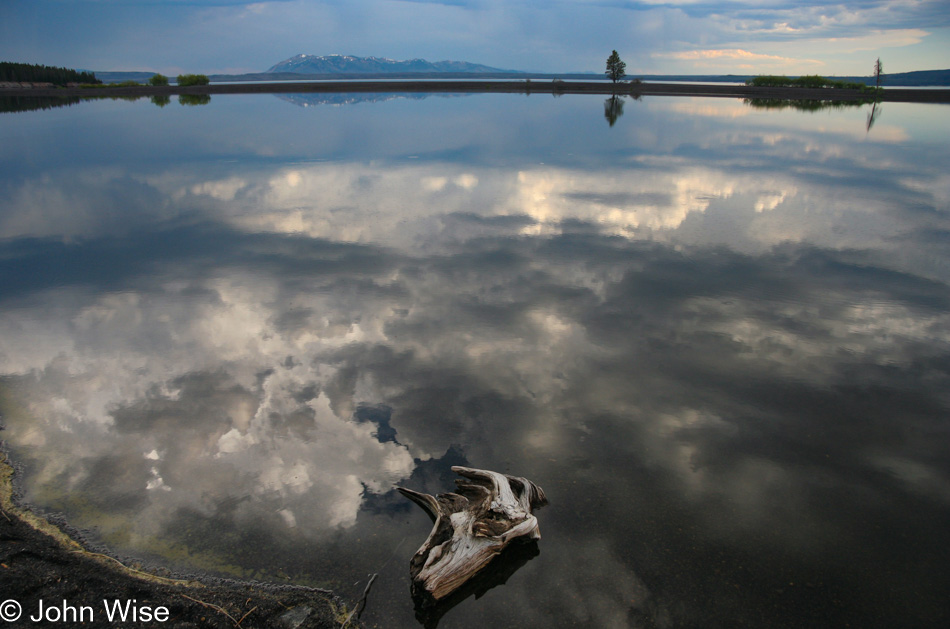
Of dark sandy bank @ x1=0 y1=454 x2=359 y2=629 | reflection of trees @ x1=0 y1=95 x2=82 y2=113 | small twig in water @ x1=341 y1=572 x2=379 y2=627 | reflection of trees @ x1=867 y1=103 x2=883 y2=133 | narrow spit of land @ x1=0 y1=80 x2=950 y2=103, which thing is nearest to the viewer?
dark sandy bank @ x1=0 y1=454 x2=359 y2=629

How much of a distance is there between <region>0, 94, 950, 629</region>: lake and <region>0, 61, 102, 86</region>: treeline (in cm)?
11818

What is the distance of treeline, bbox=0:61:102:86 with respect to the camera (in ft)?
330

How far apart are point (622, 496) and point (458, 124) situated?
41981 mm

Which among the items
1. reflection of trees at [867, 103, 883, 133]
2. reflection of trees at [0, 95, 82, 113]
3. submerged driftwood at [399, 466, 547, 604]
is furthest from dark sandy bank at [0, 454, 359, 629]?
reflection of trees at [0, 95, 82, 113]

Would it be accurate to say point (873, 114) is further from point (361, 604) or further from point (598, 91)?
point (361, 604)

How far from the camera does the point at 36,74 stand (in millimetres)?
104562

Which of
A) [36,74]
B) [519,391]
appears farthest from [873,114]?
[36,74]

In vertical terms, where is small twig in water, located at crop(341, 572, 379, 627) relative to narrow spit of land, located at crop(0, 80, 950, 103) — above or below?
below

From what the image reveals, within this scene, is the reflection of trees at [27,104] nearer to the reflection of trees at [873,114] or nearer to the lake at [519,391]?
the lake at [519,391]

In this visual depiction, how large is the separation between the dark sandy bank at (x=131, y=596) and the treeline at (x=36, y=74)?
135m

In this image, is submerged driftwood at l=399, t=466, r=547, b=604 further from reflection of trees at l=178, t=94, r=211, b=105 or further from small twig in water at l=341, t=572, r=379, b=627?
reflection of trees at l=178, t=94, r=211, b=105

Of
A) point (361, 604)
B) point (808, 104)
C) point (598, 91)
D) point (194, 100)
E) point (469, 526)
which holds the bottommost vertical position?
point (361, 604)

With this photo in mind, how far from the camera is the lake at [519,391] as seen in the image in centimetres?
530

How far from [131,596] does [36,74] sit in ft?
458
